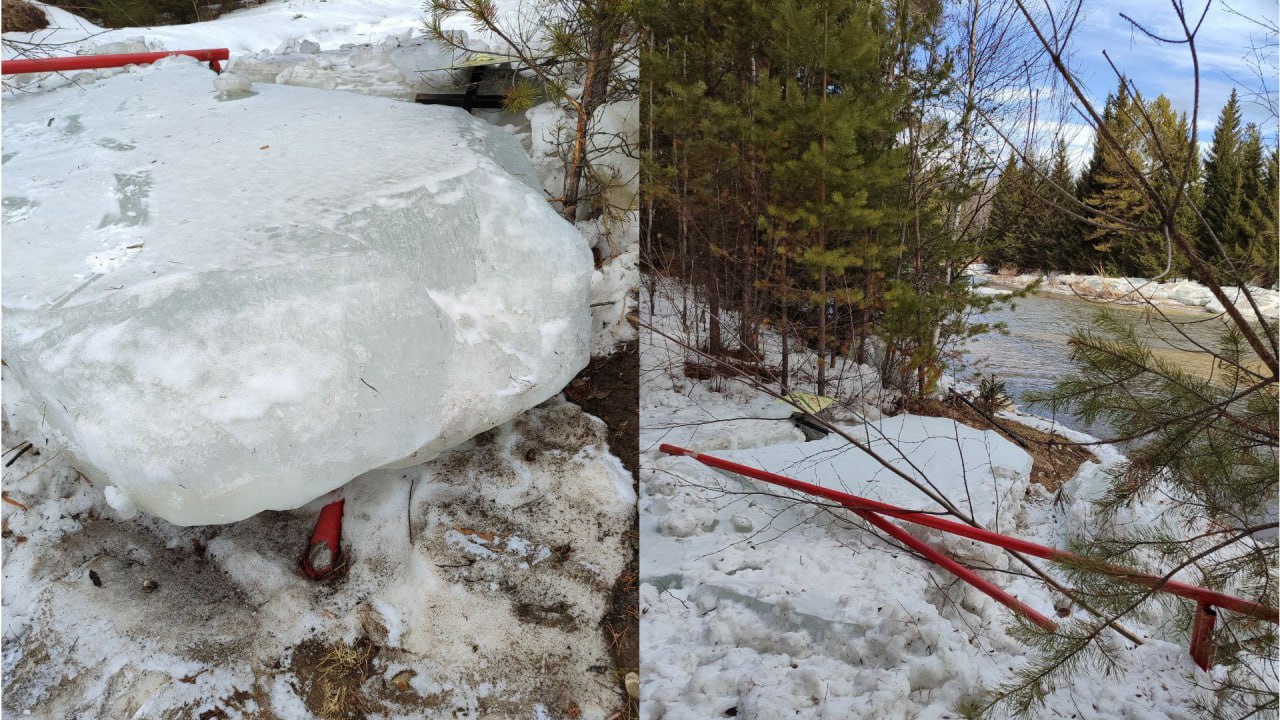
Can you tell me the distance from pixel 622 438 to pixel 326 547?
632 millimetres

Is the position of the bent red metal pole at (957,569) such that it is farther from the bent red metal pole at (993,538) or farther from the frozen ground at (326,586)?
the frozen ground at (326,586)

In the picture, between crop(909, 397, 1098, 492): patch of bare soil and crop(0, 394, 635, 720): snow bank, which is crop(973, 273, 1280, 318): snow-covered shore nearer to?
crop(909, 397, 1098, 492): patch of bare soil

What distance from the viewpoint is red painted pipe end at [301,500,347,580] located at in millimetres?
1227

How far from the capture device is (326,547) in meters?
1.26

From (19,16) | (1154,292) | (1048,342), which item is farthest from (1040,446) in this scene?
(19,16)

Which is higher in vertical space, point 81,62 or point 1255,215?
point 81,62

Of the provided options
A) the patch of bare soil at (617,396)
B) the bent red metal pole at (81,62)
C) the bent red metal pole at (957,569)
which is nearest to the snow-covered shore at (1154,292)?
the bent red metal pole at (957,569)

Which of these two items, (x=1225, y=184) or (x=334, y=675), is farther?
(x=334, y=675)

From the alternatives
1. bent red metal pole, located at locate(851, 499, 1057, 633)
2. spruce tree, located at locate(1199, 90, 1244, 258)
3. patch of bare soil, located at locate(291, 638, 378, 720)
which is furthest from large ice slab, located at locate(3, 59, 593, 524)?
spruce tree, located at locate(1199, 90, 1244, 258)

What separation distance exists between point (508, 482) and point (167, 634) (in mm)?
606

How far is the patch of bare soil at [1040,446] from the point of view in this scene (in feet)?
3.63

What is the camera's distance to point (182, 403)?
99 centimetres

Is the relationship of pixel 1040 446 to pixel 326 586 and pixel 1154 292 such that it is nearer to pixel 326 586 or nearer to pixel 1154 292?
pixel 1154 292

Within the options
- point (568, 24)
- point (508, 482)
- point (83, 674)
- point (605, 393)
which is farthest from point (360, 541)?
point (568, 24)
